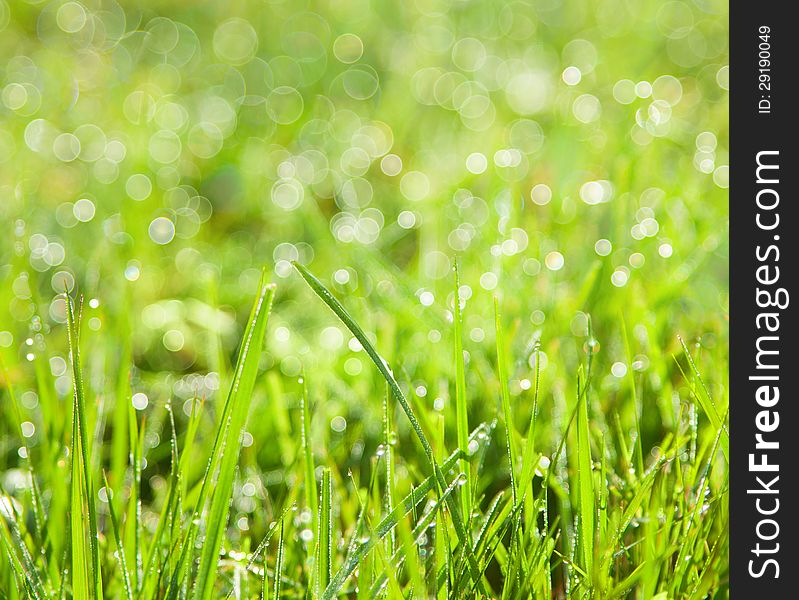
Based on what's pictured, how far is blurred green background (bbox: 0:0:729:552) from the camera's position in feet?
3.19

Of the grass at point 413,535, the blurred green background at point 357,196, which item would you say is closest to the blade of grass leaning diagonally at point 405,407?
the grass at point 413,535

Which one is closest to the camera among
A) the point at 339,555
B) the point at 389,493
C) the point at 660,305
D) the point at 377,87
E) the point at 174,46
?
the point at 389,493

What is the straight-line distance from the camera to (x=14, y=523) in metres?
0.62

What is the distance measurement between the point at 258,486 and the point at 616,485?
34 cm

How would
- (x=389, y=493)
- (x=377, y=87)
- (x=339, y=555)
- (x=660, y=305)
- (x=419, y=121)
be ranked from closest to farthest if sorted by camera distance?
(x=389, y=493), (x=339, y=555), (x=660, y=305), (x=419, y=121), (x=377, y=87)

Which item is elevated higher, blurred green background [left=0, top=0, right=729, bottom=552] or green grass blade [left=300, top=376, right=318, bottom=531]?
blurred green background [left=0, top=0, right=729, bottom=552]

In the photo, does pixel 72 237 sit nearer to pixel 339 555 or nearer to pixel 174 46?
pixel 339 555

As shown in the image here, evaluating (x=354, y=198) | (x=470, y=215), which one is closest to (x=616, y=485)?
(x=470, y=215)
